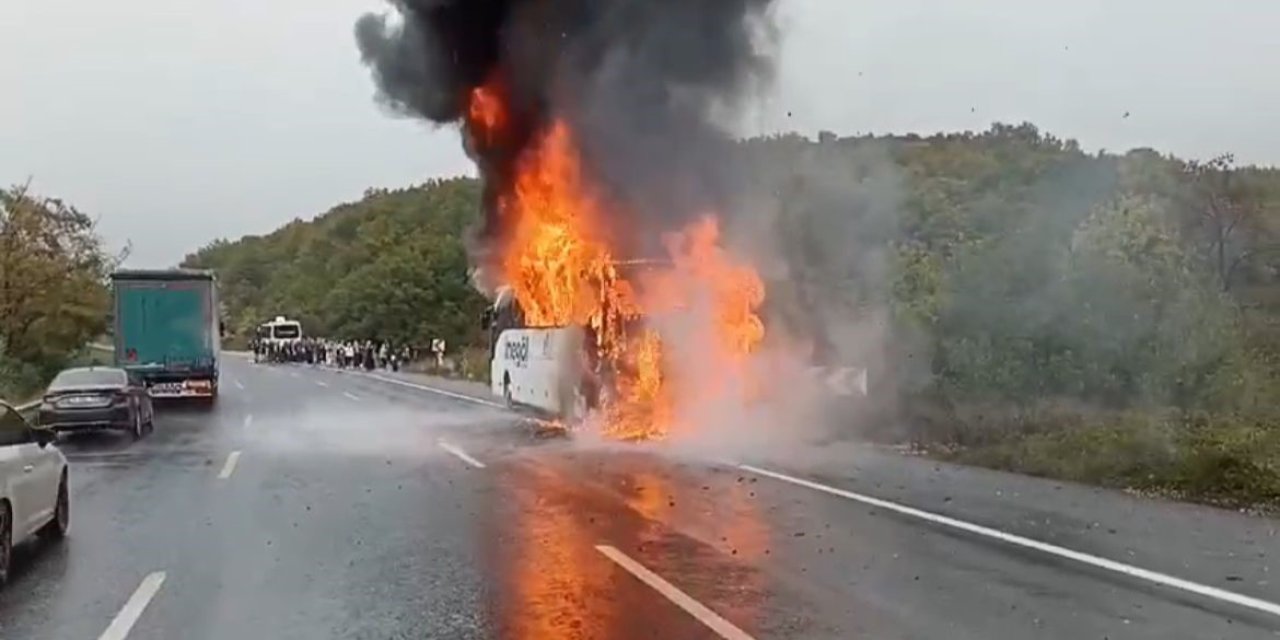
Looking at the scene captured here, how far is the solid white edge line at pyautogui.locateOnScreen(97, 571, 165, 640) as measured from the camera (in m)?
8.05

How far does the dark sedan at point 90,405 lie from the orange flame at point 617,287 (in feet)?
26.7

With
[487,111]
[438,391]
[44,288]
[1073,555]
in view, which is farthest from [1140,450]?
[44,288]

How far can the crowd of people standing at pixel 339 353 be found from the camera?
228ft

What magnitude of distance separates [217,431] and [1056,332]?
15.8 metres

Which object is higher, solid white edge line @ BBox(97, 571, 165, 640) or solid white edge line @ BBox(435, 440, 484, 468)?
solid white edge line @ BBox(97, 571, 165, 640)

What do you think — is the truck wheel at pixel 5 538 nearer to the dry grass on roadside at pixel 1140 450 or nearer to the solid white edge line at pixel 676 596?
the solid white edge line at pixel 676 596

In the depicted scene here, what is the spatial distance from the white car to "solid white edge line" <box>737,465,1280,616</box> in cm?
767

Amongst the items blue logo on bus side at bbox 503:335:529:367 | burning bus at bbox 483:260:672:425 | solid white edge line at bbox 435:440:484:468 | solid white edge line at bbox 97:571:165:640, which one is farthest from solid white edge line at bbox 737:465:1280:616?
blue logo on bus side at bbox 503:335:529:367

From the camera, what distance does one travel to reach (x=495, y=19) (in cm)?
2861

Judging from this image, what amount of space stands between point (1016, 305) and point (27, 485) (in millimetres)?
19315

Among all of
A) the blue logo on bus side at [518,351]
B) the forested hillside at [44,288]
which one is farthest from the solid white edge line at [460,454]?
the forested hillside at [44,288]

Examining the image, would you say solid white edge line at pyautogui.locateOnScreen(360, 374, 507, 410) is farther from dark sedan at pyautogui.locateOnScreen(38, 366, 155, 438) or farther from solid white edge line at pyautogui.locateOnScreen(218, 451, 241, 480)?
solid white edge line at pyautogui.locateOnScreen(218, 451, 241, 480)

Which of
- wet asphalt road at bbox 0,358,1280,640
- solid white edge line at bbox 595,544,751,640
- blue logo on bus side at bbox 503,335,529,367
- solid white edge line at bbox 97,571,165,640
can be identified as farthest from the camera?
blue logo on bus side at bbox 503,335,529,367

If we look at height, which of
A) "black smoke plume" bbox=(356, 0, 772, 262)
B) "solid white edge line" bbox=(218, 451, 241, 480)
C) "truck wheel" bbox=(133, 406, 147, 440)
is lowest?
"solid white edge line" bbox=(218, 451, 241, 480)
